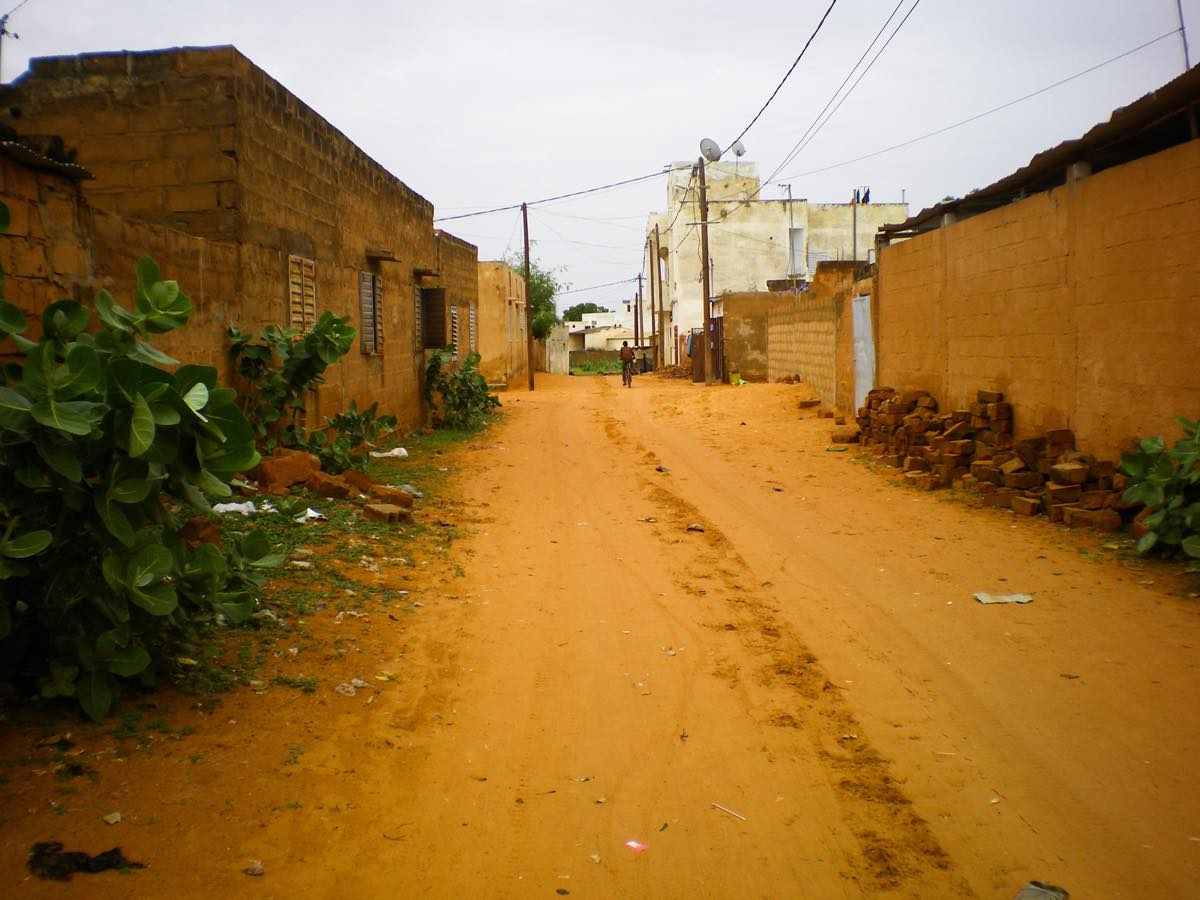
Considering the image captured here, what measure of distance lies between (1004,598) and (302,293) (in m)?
8.55

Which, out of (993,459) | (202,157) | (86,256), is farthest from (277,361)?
(993,459)

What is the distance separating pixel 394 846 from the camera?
3449mm

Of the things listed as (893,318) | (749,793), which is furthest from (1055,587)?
(893,318)

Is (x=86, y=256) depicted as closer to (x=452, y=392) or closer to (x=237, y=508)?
(x=237, y=508)

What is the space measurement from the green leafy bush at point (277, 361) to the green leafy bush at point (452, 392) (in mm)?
8431

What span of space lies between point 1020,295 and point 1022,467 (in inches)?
81.8

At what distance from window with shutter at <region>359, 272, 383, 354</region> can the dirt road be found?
700 centimetres

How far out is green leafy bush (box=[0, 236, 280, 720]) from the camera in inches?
136

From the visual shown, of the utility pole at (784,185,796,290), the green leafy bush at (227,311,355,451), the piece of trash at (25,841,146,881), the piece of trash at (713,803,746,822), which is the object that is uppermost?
the utility pole at (784,185,796,290)

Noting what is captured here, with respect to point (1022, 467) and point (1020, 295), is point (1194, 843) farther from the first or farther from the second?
point (1020, 295)

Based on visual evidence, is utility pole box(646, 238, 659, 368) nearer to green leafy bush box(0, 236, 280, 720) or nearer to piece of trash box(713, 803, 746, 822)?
green leafy bush box(0, 236, 280, 720)

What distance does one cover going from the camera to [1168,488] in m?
7.01

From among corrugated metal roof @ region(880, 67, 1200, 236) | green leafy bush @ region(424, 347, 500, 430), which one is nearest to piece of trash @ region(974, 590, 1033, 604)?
corrugated metal roof @ region(880, 67, 1200, 236)

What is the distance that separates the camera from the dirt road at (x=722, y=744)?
10.9 ft
